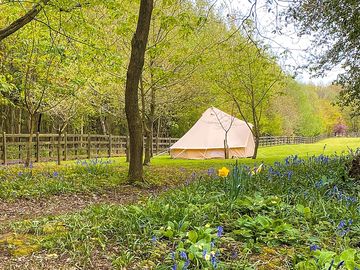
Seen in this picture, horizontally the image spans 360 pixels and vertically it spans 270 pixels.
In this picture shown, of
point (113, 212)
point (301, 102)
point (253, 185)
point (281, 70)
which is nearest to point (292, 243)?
point (113, 212)

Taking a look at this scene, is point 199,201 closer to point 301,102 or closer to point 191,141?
point 191,141

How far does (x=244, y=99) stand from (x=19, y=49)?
11822 mm

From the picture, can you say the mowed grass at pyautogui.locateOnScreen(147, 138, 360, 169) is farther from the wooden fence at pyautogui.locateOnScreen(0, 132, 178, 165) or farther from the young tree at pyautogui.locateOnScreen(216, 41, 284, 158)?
the wooden fence at pyautogui.locateOnScreen(0, 132, 178, 165)

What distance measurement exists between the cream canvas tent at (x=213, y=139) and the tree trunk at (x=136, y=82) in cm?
1337

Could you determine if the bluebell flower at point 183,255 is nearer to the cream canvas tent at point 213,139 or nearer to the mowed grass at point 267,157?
the mowed grass at point 267,157

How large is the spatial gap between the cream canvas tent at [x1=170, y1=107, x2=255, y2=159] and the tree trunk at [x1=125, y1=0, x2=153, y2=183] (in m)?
13.4

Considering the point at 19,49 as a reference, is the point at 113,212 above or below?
below

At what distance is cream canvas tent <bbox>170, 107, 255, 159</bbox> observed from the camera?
69.6ft

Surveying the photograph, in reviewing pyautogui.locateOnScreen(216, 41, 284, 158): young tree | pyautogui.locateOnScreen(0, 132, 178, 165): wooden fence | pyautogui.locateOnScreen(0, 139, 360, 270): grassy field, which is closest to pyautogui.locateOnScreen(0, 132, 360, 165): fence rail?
pyautogui.locateOnScreen(0, 132, 178, 165): wooden fence

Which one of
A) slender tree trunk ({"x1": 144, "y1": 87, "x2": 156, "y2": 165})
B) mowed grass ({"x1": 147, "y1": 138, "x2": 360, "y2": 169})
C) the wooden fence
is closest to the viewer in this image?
slender tree trunk ({"x1": 144, "y1": 87, "x2": 156, "y2": 165})

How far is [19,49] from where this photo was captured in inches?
458

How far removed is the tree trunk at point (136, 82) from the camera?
724 cm

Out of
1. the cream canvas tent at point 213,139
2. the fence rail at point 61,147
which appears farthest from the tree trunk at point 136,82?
the cream canvas tent at point 213,139

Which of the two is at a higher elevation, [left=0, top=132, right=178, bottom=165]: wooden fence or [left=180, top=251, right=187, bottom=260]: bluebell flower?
[left=0, top=132, right=178, bottom=165]: wooden fence
